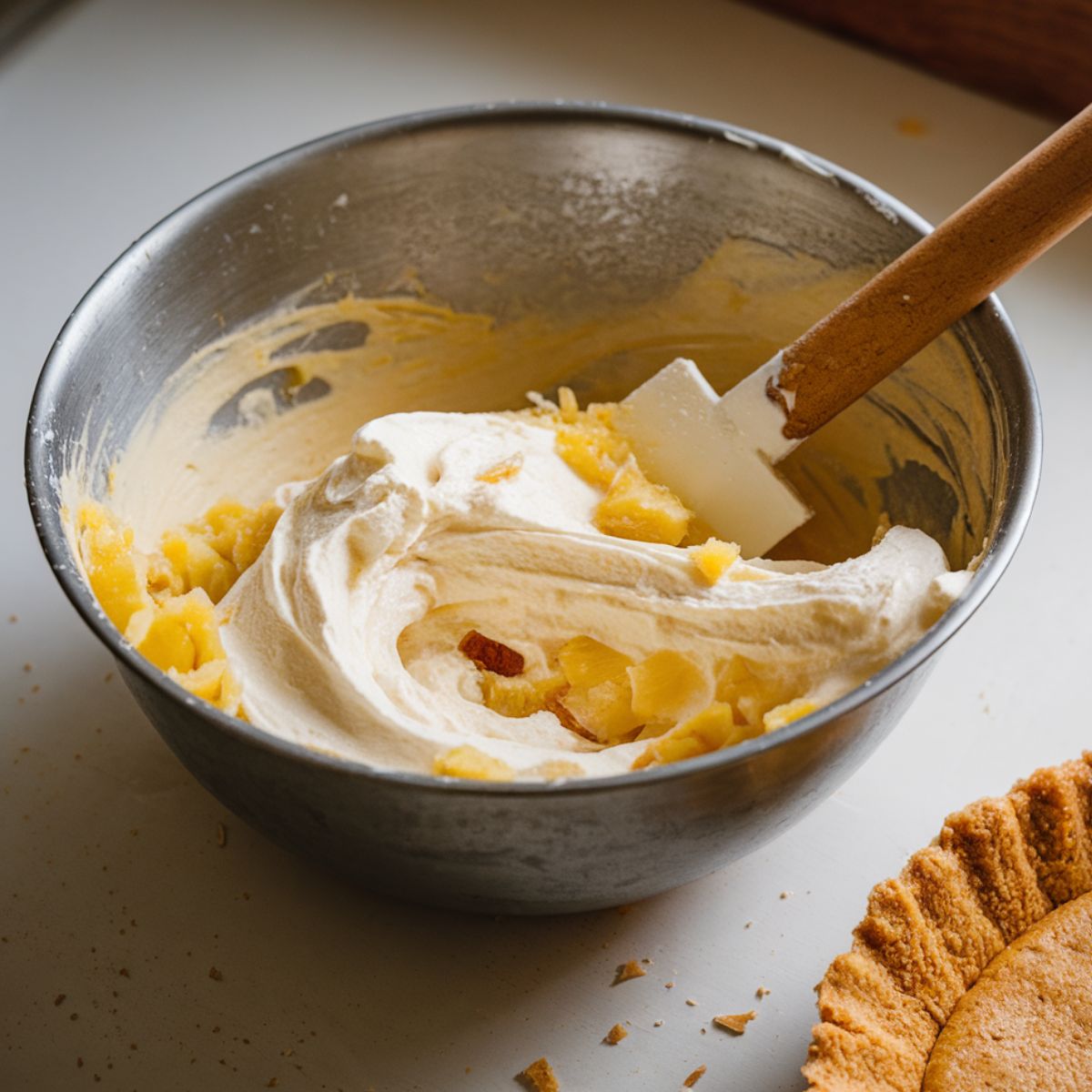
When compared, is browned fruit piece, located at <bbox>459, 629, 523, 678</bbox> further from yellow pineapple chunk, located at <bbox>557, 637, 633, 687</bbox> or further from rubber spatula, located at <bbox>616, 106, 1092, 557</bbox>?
rubber spatula, located at <bbox>616, 106, 1092, 557</bbox>

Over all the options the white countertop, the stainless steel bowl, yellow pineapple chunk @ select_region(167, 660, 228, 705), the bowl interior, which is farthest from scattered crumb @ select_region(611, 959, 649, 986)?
the bowl interior

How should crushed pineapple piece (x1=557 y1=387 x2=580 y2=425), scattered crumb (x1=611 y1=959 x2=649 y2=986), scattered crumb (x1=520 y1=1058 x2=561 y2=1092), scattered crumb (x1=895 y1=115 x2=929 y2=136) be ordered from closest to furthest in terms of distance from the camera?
1. scattered crumb (x1=520 y1=1058 x2=561 y2=1092)
2. scattered crumb (x1=611 y1=959 x2=649 y2=986)
3. crushed pineapple piece (x1=557 y1=387 x2=580 y2=425)
4. scattered crumb (x1=895 y1=115 x2=929 y2=136)

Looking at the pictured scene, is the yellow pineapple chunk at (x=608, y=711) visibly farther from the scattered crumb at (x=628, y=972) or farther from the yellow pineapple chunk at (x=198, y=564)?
the yellow pineapple chunk at (x=198, y=564)

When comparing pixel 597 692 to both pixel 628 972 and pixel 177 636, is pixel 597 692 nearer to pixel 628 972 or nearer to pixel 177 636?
pixel 628 972

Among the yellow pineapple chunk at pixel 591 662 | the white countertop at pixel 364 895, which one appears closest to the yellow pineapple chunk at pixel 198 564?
the white countertop at pixel 364 895

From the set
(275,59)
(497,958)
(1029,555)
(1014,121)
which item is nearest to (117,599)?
(497,958)

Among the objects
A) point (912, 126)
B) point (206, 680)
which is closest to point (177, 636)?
point (206, 680)
